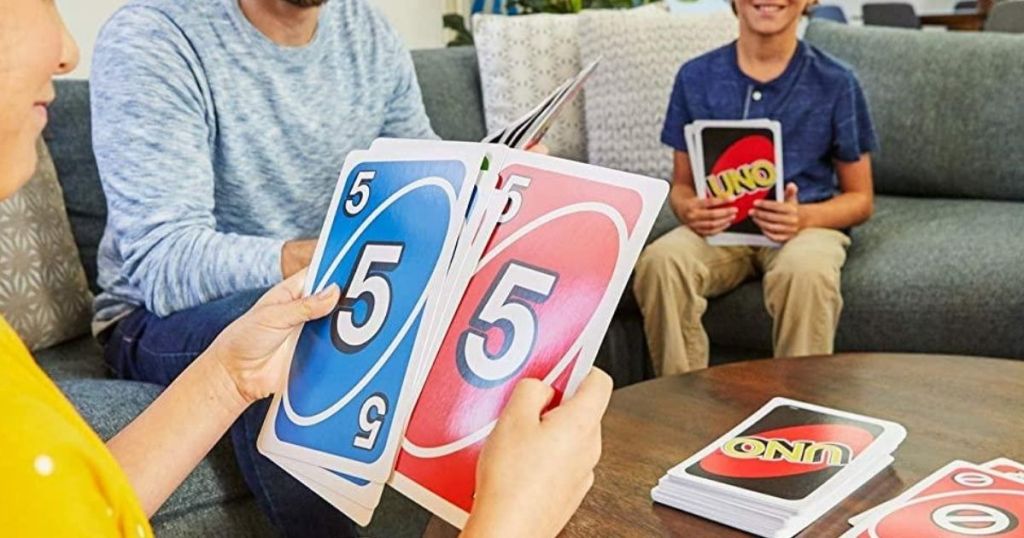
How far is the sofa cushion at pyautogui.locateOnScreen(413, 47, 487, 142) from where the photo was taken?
2.51 meters

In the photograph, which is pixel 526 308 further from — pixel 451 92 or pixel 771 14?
pixel 451 92

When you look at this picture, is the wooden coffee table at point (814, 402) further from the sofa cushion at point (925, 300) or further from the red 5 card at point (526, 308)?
the sofa cushion at point (925, 300)

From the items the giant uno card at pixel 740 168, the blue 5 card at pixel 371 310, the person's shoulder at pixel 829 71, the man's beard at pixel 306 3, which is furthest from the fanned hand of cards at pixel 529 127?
the person's shoulder at pixel 829 71

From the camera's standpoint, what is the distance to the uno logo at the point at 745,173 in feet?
6.70

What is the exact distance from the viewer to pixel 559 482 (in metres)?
0.75

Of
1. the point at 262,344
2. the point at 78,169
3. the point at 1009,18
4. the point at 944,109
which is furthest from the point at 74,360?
the point at 1009,18

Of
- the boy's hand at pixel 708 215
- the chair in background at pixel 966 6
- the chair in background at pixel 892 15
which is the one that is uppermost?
the boy's hand at pixel 708 215

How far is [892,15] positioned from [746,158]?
12.9 feet

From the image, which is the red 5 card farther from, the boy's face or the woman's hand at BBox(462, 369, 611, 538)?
the boy's face

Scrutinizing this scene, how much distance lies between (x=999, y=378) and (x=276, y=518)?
0.97 meters

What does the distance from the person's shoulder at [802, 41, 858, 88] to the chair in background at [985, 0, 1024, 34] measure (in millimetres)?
1818

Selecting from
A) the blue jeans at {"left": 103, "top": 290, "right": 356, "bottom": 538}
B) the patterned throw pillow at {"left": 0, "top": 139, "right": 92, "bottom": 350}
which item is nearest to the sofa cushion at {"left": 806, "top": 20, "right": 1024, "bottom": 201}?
the blue jeans at {"left": 103, "top": 290, "right": 356, "bottom": 538}

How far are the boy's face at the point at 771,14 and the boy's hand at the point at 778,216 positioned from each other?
0.33m

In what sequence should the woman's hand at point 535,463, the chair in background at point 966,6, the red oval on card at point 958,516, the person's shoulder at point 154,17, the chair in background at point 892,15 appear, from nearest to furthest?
the woman's hand at point 535,463, the red oval on card at point 958,516, the person's shoulder at point 154,17, the chair in background at point 892,15, the chair in background at point 966,6
